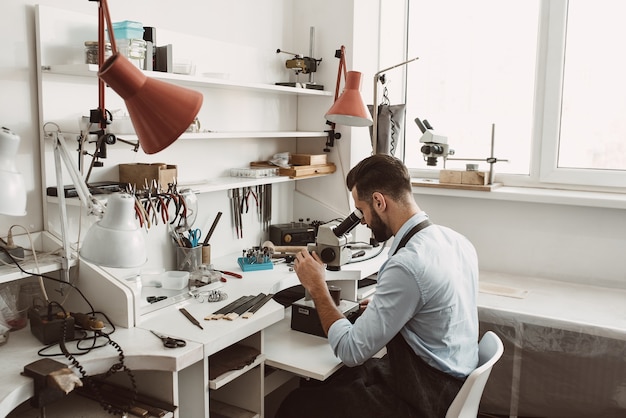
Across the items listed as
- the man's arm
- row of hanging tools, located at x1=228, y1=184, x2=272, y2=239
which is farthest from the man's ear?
row of hanging tools, located at x1=228, y1=184, x2=272, y2=239

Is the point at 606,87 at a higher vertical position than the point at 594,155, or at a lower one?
higher

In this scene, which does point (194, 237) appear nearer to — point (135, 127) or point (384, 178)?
point (384, 178)

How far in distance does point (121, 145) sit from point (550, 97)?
7.81 ft

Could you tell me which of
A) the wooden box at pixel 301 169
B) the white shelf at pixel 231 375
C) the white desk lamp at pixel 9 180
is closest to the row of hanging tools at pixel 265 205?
the wooden box at pixel 301 169

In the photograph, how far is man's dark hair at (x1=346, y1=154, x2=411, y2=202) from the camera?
210 centimetres

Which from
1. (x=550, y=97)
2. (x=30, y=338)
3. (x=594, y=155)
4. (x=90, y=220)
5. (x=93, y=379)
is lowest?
(x=93, y=379)

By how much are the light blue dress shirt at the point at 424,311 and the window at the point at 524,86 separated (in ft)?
5.28

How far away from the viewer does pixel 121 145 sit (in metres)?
2.53

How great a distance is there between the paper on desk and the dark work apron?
112cm

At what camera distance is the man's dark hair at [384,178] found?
6.88 ft

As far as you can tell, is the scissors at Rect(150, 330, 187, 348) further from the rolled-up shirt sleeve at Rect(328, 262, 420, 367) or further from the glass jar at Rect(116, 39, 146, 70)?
the glass jar at Rect(116, 39, 146, 70)

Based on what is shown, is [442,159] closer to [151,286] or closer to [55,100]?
[151,286]

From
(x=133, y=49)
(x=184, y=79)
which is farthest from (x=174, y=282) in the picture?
(x=133, y=49)

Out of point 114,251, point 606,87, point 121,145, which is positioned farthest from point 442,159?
point 114,251
